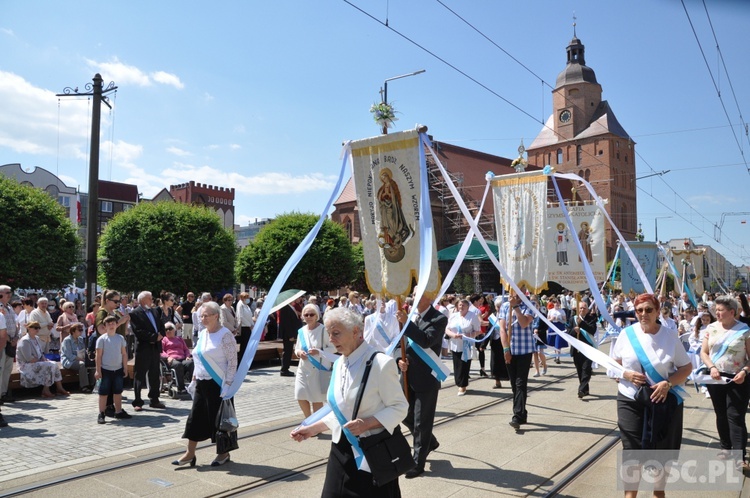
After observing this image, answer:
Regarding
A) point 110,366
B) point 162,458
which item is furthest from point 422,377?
point 110,366

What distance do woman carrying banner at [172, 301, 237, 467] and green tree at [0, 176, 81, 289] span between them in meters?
24.5

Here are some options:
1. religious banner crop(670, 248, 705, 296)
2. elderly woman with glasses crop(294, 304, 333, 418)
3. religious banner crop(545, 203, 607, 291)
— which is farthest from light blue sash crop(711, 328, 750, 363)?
religious banner crop(670, 248, 705, 296)

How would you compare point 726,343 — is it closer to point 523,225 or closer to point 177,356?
point 523,225

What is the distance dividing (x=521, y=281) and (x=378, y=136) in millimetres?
5289

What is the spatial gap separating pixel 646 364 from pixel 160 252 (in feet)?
100

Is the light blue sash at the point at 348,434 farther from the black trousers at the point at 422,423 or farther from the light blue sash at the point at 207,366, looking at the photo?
the light blue sash at the point at 207,366

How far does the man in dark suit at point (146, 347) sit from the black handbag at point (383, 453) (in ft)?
23.3

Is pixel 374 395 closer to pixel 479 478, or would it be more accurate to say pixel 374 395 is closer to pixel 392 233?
pixel 479 478

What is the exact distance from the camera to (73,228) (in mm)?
29219

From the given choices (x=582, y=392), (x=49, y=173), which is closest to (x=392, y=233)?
(x=582, y=392)

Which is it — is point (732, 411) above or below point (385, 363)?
below

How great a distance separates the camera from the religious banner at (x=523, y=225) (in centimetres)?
1105

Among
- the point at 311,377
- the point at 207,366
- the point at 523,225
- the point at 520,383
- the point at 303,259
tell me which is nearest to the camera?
the point at 207,366

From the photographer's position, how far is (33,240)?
26.9m
